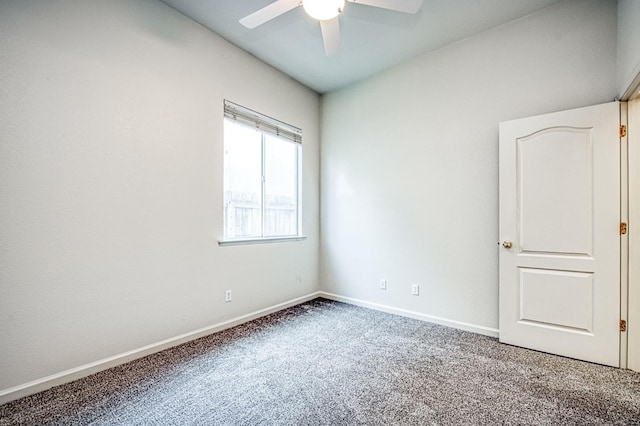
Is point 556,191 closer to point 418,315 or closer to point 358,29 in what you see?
point 418,315

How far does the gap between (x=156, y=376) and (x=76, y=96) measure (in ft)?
→ 6.75

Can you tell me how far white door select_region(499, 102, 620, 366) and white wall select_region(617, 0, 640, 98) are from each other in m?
0.23

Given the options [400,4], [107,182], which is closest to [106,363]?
[107,182]

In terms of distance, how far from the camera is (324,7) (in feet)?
5.93

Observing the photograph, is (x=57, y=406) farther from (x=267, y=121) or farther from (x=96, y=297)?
(x=267, y=121)

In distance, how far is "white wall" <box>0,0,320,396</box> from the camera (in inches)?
71.2

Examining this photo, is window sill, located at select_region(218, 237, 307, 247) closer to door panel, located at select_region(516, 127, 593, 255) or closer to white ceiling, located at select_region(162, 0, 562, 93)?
white ceiling, located at select_region(162, 0, 562, 93)

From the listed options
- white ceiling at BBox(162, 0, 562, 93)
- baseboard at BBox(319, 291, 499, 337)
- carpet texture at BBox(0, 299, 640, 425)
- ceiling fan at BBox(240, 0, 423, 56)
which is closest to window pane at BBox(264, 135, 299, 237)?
white ceiling at BBox(162, 0, 562, 93)

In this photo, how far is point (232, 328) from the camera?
9.78 ft

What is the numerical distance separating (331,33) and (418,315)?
114 inches

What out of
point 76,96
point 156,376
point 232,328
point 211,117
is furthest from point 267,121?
point 156,376

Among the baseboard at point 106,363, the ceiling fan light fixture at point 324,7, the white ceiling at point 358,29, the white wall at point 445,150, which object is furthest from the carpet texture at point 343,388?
the white ceiling at point 358,29

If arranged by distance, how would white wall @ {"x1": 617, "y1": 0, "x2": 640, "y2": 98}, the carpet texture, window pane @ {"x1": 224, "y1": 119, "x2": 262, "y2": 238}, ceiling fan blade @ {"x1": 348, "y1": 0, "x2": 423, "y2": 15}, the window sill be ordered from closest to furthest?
the carpet texture → ceiling fan blade @ {"x1": 348, "y1": 0, "x2": 423, "y2": 15} → white wall @ {"x1": 617, "y1": 0, "x2": 640, "y2": 98} → the window sill → window pane @ {"x1": 224, "y1": 119, "x2": 262, "y2": 238}

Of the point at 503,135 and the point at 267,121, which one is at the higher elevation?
the point at 267,121
